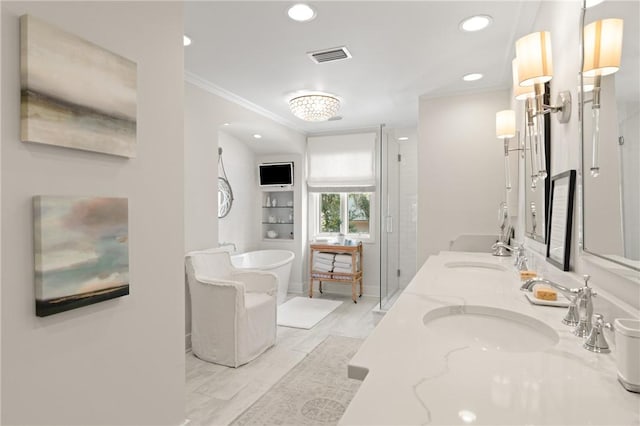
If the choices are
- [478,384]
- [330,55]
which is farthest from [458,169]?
[478,384]

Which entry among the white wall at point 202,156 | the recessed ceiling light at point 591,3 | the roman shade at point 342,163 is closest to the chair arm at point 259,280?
the white wall at point 202,156

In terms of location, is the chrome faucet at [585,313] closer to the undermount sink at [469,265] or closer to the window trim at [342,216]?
the undermount sink at [469,265]

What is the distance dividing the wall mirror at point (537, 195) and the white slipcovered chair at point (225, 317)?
2.09 metres

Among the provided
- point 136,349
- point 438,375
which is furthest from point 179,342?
point 438,375

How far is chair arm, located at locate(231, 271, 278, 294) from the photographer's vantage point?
3.34 metres

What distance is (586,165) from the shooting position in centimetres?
116

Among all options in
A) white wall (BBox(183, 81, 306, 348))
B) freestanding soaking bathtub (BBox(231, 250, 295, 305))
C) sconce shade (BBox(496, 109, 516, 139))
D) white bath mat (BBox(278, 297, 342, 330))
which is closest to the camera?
sconce shade (BBox(496, 109, 516, 139))

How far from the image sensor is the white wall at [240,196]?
4.96 m

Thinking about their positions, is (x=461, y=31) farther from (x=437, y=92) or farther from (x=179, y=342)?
(x=179, y=342)

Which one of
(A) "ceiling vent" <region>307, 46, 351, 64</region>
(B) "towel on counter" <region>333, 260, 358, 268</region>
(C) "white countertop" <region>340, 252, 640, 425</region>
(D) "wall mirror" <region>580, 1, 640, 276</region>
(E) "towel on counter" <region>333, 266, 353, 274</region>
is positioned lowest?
(E) "towel on counter" <region>333, 266, 353, 274</region>

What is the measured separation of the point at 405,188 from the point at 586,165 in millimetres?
3980

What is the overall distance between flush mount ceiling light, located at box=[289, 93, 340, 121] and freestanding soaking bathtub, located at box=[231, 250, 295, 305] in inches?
75.0

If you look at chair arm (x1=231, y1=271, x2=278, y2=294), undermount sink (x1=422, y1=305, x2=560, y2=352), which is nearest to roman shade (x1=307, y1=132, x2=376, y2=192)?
chair arm (x1=231, y1=271, x2=278, y2=294)

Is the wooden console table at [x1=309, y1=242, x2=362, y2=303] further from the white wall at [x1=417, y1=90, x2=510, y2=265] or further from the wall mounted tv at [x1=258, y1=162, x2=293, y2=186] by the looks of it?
the white wall at [x1=417, y1=90, x2=510, y2=265]
